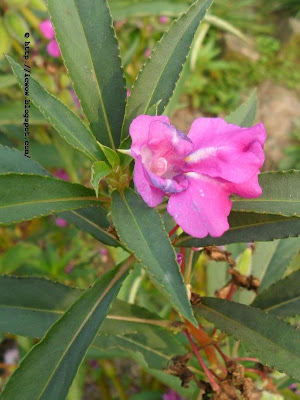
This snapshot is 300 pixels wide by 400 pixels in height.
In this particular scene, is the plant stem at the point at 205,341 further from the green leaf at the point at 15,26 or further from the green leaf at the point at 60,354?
the green leaf at the point at 15,26

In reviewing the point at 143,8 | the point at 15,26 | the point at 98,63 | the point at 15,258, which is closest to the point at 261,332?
the point at 98,63

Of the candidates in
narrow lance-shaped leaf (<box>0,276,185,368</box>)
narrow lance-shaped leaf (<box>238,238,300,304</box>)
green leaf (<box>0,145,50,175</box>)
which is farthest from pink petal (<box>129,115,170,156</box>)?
narrow lance-shaped leaf (<box>238,238,300,304</box>)

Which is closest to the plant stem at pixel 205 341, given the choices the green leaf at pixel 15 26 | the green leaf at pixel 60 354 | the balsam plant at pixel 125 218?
the balsam plant at pixel 125 218

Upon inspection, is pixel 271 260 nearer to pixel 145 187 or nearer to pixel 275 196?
pixel 275 196

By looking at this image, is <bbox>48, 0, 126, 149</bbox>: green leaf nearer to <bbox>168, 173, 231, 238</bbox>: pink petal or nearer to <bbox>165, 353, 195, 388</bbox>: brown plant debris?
<bbox>168, 173, 231, 238</bbox>: pink petal

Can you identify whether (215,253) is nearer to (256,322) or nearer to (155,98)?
(256,322)

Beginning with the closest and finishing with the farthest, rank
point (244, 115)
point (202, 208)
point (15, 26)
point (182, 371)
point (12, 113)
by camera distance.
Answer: point (202, 208), point (182, 371), point (244, 115), point (15, 26), point (12, 113)

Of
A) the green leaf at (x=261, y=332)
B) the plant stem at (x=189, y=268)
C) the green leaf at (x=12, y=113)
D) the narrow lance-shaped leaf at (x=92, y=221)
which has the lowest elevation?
the green leaf at (x=261, y=332)

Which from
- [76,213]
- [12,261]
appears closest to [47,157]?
[12,261]
